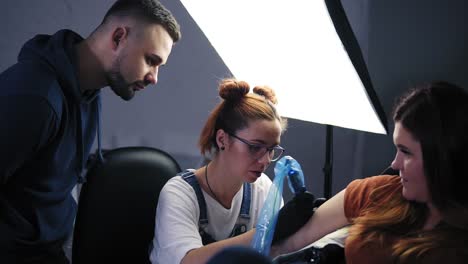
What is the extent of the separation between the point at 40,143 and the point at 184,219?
0.44m

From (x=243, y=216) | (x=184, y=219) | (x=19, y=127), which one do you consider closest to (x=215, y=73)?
(x=243, y=216)

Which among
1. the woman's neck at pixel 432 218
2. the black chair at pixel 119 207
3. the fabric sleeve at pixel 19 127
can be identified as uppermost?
the fabric sleeve at pixel 19 127

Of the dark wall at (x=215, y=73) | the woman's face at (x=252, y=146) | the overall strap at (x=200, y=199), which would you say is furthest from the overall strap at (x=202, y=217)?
the dark wall at (x=215, y=73)

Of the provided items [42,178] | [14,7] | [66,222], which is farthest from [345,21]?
[14,7]

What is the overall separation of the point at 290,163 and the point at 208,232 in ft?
1.11

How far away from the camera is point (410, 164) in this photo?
42.9 inches

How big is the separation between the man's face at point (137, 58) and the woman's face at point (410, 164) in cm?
78

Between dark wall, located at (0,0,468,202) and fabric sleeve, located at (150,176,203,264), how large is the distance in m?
0.77

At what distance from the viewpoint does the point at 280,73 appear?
146cm

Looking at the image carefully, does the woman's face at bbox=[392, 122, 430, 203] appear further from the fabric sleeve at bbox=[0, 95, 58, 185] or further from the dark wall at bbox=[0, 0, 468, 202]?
the fabric sleeve at bbox=[0, 95, 58, 185]

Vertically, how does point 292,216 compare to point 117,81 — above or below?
below

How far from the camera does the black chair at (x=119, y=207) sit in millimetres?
1532

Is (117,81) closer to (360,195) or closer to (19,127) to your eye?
(19,127)

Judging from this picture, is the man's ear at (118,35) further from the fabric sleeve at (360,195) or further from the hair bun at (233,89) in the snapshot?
the fabric sleeve at (360,195)
